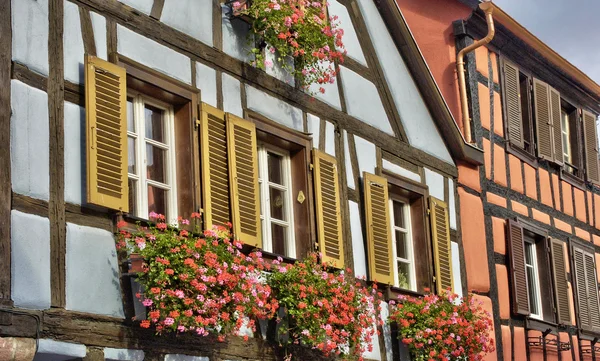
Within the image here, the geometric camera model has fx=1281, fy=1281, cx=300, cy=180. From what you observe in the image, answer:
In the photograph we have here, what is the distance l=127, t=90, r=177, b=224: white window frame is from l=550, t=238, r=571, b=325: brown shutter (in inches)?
267

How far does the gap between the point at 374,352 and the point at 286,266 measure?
157 centimetres

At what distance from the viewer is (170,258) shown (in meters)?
8.00

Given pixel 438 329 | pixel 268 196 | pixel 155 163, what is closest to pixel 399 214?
pixel 438 329

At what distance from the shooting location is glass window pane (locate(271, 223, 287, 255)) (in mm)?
9883

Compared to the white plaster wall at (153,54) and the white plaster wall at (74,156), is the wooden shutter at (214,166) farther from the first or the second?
the white plaster wall at (74,156)

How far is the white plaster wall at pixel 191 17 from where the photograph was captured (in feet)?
29.9

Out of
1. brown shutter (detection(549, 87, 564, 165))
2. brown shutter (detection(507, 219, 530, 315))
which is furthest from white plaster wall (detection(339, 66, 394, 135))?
brown shutter (detection(549, 87, 564, 165))

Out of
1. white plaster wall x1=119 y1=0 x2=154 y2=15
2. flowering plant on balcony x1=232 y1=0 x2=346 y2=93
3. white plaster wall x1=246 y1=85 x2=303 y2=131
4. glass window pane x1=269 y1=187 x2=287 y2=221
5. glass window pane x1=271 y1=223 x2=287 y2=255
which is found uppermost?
flowering plant on balcony x1=232 y1=0 x2=346 y2=93

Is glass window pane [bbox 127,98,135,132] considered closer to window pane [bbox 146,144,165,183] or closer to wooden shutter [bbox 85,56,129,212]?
window pane [bbox 146,144,165,183]

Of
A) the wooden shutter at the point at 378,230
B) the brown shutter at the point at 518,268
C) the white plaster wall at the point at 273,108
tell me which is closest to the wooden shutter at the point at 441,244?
the wooden shutter at the point at 378,230

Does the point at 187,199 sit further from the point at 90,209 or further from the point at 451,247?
the point at 451,247

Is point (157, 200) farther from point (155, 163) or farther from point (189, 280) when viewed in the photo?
point (189, 280)

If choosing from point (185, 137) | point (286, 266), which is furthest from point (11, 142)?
point (286, 266)

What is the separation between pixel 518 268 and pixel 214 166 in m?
5.49
